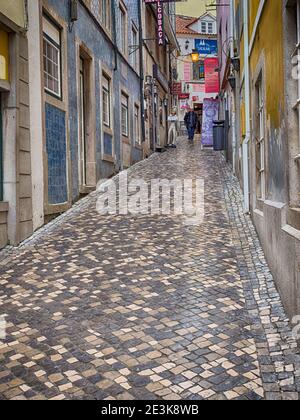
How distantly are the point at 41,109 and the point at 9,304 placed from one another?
15.0 ft

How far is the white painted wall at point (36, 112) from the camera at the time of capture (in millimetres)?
8406

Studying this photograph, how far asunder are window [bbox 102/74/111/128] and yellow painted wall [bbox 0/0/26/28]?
6.59 metres

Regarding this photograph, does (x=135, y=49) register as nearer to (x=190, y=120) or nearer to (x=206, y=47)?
(x=206, y=47)

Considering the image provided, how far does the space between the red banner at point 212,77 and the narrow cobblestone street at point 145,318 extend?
16011 millimetres

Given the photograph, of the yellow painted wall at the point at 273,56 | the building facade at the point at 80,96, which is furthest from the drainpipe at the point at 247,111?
the building facade at the point at 80,96

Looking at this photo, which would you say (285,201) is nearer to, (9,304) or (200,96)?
(9,304)

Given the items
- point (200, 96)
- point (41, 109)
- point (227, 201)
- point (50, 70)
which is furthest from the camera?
point (200, 96)

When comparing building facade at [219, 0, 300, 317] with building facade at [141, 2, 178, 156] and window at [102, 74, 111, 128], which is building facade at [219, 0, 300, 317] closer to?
window at [102, 74, 111, 128]

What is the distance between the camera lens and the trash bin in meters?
18.9

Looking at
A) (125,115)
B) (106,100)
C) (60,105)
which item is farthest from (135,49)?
(60,105)

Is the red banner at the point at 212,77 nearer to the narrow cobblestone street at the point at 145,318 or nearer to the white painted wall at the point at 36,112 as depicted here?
the white painted wall at the point at 36,112

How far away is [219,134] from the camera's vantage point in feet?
63.2
